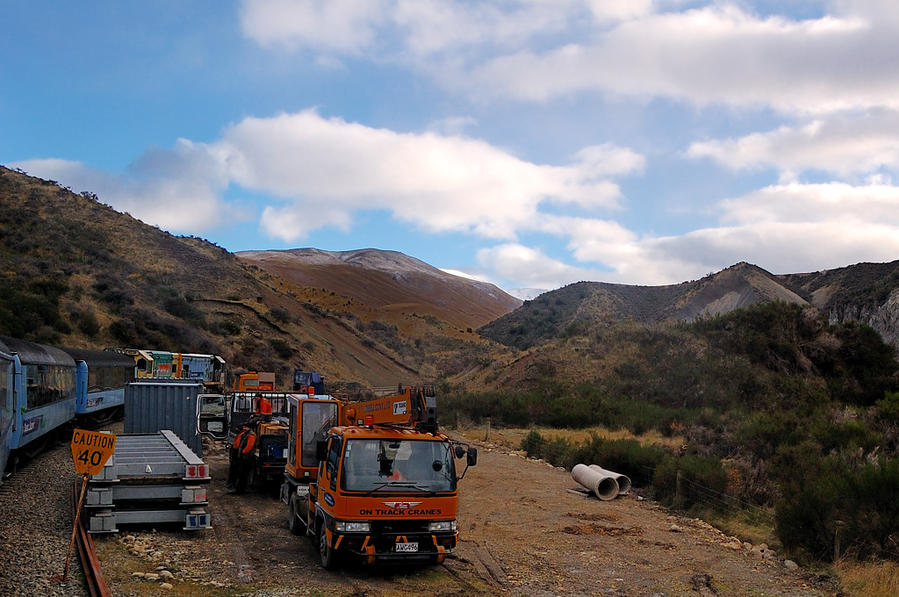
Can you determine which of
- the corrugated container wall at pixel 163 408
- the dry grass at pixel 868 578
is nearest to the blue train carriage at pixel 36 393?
the corrugated container wall at pixel 163 408

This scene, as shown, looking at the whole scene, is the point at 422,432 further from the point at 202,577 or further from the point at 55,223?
the point at 55,223

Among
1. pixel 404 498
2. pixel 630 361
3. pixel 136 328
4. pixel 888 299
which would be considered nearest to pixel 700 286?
pixel 888 299

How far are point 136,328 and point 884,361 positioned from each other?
4573 cm

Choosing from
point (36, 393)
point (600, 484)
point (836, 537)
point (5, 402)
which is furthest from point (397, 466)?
point (36, 393)

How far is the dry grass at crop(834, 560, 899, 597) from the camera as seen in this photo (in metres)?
10.2

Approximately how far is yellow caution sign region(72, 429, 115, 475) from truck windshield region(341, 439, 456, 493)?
3.33 meters

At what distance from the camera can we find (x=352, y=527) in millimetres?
9914

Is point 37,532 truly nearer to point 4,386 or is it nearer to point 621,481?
point 4,386

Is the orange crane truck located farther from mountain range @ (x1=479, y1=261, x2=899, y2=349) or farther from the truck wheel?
mountain range @ (x1=479, y1=261, x2=899, y2=349)

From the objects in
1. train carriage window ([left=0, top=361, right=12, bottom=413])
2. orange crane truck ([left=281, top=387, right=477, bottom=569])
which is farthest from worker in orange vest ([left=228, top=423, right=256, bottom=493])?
orange crane truck ([left=281, top=387, right=477, bottom=569])

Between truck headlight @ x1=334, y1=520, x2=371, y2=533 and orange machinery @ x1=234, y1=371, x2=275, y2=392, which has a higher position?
orange machinery @ x1=234, y1=371, x2=275, y2=392

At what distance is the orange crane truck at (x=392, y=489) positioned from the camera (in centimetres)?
996

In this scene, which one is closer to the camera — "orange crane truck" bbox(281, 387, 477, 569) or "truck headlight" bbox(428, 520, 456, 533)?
"orange crane truck" bbox(281, 387, 477, 569)

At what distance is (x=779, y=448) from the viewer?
60.3 feet
